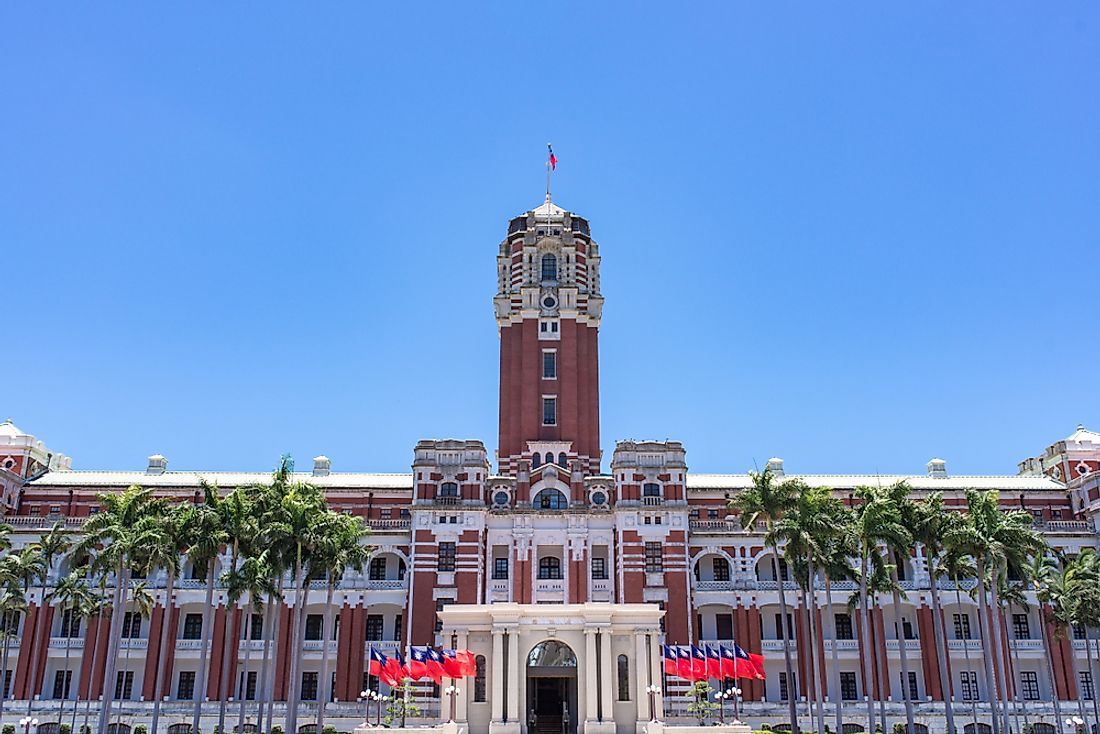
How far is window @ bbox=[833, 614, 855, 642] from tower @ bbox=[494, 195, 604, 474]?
25.1 m

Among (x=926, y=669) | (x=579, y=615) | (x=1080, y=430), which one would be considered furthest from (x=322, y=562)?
(x=1080, y=430)

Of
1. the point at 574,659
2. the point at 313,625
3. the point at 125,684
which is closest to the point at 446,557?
the point at 313,625

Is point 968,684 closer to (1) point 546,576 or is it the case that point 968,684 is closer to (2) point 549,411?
(1) point 546,576

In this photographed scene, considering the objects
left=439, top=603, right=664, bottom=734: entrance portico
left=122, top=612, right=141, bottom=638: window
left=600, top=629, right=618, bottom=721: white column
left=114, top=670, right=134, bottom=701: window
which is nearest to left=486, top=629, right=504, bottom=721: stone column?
left=439, top=603, right=664, bottom=734: entrance portico

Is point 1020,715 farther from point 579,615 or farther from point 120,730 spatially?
point 120,730

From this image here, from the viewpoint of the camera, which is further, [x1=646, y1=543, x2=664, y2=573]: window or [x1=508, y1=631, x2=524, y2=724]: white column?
[x1=646, y1=543, x2=664, y2=573]: window

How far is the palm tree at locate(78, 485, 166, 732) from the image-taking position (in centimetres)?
6119

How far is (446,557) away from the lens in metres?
81.8

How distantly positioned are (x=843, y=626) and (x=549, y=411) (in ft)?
106

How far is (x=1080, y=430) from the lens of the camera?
9788 centimetres

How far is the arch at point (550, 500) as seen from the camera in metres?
84.2

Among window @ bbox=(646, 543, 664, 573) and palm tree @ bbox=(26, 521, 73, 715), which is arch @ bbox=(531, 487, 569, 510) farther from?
palm tree @ bbox=(26, 521, 73, 715)

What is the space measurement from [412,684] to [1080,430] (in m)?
69.9

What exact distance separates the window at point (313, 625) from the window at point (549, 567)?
20341 mm
